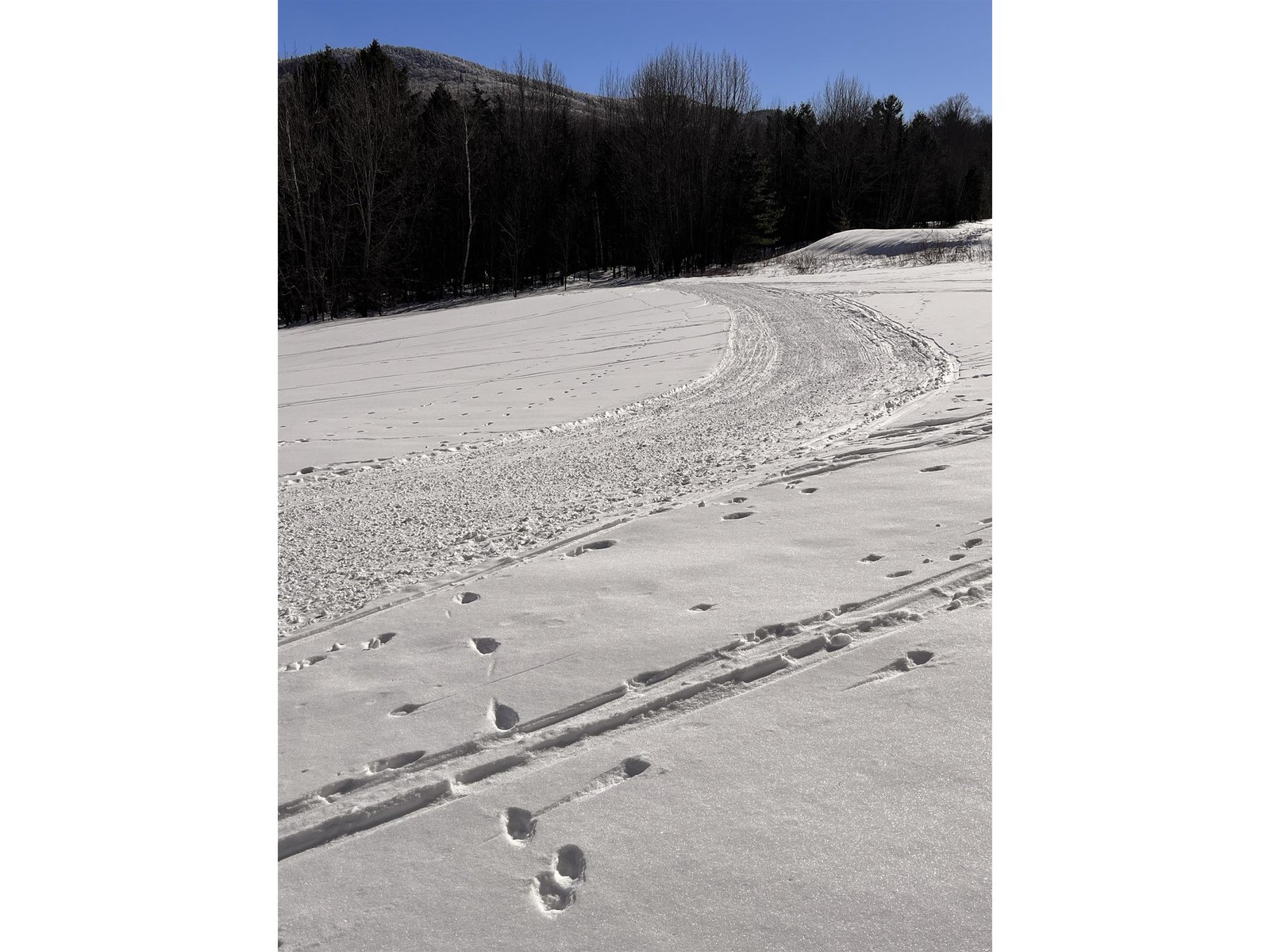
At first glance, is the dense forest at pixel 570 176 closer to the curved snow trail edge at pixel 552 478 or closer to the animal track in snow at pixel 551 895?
the curved snow trail edge at pixel 552 478

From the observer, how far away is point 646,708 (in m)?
1.73

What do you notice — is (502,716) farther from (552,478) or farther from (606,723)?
(552,478)

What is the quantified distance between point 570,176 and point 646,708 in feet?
80.3

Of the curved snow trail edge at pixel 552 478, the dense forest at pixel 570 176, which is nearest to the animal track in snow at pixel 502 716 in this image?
the curved snow trail edge at pixel 552 478

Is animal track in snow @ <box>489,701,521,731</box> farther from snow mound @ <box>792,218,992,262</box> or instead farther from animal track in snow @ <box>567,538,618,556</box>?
snow mound @ <box>792,218,992,262</box>

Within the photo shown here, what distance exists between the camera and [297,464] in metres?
4.25

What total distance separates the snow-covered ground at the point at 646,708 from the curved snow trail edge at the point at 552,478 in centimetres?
2

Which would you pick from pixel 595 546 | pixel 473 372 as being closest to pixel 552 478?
pixel 595 546

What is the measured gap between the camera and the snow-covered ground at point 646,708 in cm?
126

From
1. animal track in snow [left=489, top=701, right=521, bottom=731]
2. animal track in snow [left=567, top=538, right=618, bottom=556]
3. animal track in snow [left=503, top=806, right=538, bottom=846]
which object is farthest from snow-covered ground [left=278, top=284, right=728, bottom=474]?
animal track in snow [left=503, top=806, right=538, bottom=846]

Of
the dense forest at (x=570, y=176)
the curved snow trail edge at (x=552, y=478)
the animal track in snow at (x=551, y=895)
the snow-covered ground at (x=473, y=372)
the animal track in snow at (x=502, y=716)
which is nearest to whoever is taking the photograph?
the animal track in snow at (x=551, y=895)

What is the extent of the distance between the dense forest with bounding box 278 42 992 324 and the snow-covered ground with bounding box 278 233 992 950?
12.3 meters
